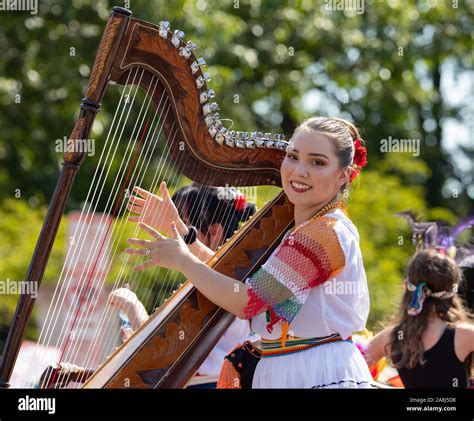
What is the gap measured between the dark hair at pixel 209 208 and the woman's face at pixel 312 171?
62 centimetres

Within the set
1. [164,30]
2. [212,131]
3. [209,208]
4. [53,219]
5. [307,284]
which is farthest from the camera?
[209,208]

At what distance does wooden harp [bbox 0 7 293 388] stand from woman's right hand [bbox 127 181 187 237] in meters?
0.07

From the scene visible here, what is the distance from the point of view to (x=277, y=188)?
3521 mm

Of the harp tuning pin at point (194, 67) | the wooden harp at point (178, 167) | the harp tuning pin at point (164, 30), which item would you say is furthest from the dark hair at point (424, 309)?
the harp tuning pin at point (164, 30)

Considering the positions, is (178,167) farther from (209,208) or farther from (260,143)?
(209,208)

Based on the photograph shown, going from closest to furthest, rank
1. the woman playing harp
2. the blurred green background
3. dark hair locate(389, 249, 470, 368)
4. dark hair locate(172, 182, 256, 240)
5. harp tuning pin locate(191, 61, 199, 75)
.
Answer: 1. the woman playing harp
2. harp tuning pin locate(191, 61, 199, 75)
3. dark hair locate(172, 182, 256, 240)
4. dark hair locate(389, 249, 470, 368)
5. the blurred green background

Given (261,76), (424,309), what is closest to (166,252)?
(424,309)

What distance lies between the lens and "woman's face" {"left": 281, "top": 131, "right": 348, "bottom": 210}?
10.1ft

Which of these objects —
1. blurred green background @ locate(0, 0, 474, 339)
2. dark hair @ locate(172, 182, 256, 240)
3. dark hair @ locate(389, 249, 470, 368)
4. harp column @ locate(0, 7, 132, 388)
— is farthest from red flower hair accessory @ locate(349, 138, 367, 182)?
blurred green background @ locate(0, 0, 474, 339)

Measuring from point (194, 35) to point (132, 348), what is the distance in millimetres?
5990

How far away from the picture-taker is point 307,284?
2939mm

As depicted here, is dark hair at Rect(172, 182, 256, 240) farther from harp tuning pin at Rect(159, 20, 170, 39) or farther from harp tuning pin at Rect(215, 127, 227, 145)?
harp tuning pin at Rect(159, 20, 170, 39)

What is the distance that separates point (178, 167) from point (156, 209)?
0.19 meters

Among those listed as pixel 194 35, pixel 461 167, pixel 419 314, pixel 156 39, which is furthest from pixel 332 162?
pixel 461 167
